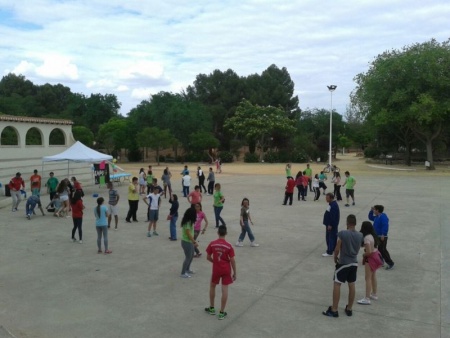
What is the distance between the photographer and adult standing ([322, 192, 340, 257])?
30.5 ft

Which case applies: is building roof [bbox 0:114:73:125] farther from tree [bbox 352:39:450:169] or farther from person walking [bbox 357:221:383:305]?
tree [bbox 352:39:450:169]

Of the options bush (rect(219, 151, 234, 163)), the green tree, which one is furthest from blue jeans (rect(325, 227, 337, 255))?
bush (rect(219, 151, 234, 163))

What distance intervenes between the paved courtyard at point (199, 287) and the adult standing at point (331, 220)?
1.16 ft

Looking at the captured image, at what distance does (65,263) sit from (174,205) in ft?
9.66

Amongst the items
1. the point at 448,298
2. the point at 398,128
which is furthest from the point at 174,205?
the point at 398,128

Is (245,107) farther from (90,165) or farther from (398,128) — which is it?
(90,165)

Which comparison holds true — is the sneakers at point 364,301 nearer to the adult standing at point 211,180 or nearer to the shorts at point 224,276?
the shorts at point 224,276

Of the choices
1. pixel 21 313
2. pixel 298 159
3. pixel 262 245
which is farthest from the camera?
pixel 298 159

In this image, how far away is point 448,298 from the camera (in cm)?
703

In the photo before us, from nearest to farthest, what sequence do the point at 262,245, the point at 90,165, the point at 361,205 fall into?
the point at 262,245, the point at 361,205, the point at 90,165

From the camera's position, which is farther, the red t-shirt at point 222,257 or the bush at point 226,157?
the bush at point 226,157

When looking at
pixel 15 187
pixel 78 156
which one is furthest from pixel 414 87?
pixel 15 187

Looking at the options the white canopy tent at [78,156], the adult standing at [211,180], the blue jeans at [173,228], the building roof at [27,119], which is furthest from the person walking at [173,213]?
the building roof at [27,119]

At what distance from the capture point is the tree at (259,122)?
180ft
